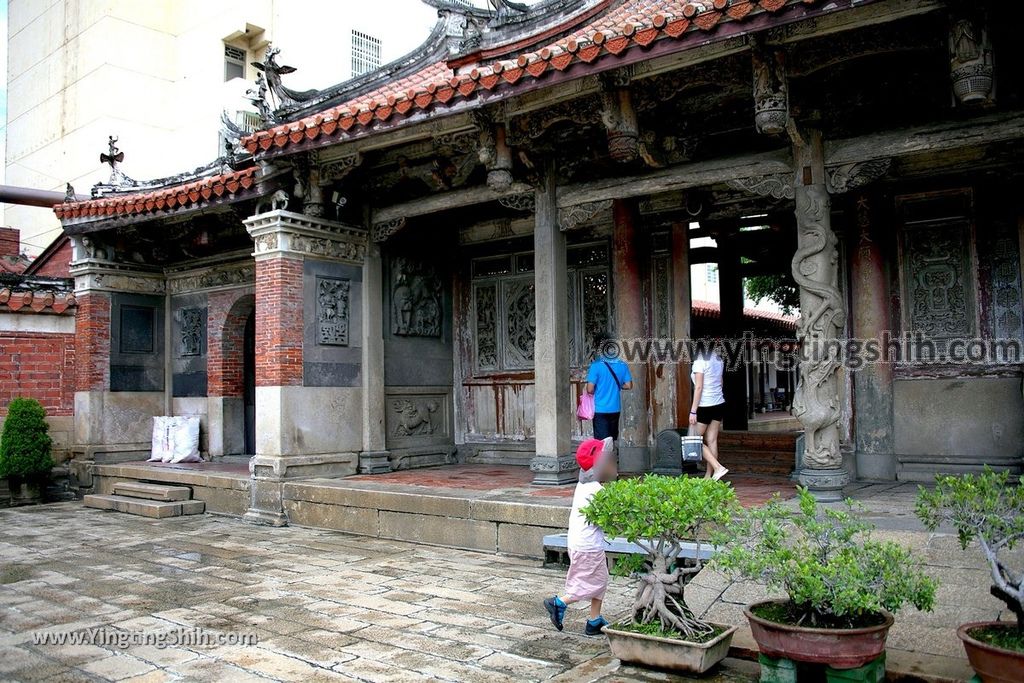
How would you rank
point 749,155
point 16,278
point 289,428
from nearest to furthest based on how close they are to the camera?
point 749,155 < point 289,428 < point 16,278

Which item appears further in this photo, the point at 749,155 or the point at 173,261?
the point at 173,261

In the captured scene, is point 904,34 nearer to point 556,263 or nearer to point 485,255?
point 556,263

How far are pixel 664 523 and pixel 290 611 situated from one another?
2.93m

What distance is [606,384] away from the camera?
8.19 metres

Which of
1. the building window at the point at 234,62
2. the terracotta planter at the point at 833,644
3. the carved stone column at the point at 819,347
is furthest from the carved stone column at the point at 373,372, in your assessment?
the building window at the point at 234,62

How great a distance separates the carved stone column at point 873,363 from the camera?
8164mm

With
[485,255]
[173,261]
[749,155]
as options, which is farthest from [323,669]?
[173,261]

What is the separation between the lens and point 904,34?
5.89 m

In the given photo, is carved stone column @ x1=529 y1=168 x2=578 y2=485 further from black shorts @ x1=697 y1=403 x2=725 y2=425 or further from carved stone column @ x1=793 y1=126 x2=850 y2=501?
carved stone column @ x1=793 y1=126 x2=850 y2=501

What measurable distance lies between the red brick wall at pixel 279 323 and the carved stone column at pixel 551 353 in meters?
2.98

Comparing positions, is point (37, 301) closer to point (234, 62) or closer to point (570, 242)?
point (570, 242)

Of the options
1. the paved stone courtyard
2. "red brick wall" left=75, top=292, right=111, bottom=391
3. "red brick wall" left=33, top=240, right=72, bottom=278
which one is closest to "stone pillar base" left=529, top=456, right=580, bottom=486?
the paved stone courtyard

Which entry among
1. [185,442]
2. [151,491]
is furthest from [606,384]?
[185,442]

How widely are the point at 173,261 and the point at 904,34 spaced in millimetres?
11393
